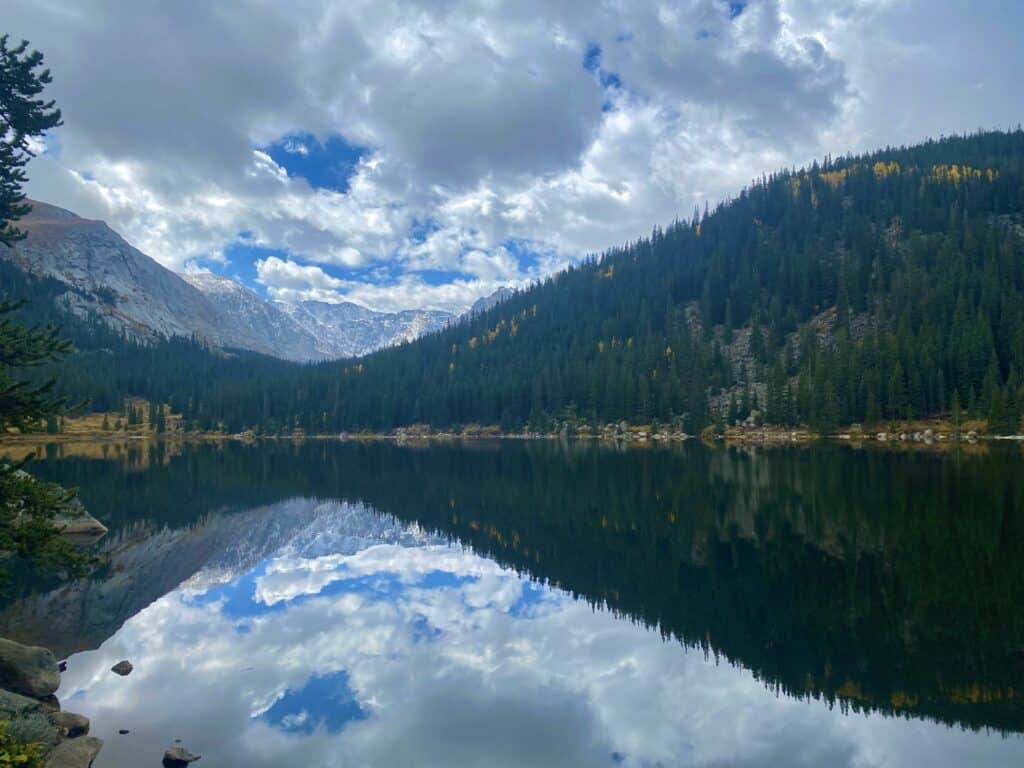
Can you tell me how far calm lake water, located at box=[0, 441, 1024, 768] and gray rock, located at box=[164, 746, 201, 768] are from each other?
28 centimetres

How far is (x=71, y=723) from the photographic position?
1416 centimetres

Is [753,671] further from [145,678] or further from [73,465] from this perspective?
[73,465]

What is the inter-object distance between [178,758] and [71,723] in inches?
134

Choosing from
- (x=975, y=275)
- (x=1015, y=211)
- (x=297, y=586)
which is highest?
(x=1015, y=211)

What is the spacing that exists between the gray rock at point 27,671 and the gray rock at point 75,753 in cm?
310

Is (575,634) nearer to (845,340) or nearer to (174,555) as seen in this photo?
(174,555)

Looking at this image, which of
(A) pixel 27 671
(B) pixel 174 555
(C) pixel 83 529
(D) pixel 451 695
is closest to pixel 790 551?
(D) pixel 451 695

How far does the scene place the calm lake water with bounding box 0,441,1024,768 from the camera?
526 inches

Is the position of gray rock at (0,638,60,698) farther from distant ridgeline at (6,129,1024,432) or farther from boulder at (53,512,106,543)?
distant ridgeline at (6,129,1024,432)

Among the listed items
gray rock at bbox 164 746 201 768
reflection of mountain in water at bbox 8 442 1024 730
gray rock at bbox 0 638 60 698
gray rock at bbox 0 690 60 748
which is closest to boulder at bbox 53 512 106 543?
reflection of mountain in water at bbox 8 442 1024 730

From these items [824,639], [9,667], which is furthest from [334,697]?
[824,639]

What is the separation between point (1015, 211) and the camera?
165250mm

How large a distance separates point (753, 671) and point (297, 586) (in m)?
19.8

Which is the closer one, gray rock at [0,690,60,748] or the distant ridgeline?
gray rock at [0,690,60,748]
